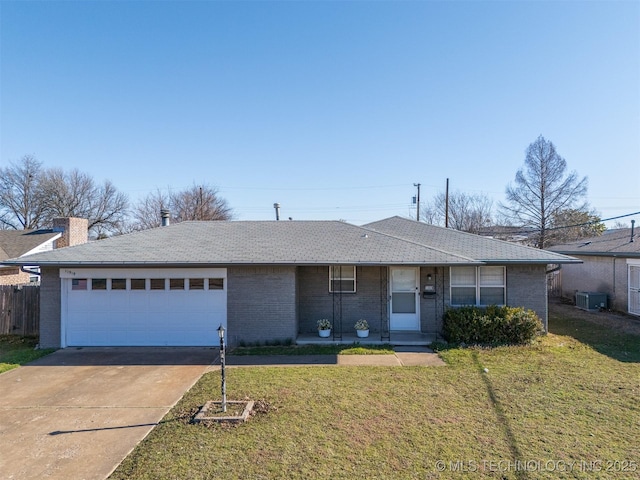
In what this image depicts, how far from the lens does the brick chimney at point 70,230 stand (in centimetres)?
2414

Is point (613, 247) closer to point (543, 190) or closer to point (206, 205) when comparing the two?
point (543, 190)

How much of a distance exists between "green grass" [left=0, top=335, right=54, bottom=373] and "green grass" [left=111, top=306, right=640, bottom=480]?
5.26 metres

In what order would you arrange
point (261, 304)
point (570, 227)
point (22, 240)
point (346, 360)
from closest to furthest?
point (346, 360) < point (261, 304) < point (22, 240) < point (570, 227)

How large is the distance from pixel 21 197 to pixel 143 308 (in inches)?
1472

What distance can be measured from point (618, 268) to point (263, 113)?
16.8 metres

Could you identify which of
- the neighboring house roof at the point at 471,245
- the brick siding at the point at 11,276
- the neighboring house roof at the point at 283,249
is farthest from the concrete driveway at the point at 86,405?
the brick siding at the point at 11,276

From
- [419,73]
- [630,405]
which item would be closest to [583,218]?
[419,73]

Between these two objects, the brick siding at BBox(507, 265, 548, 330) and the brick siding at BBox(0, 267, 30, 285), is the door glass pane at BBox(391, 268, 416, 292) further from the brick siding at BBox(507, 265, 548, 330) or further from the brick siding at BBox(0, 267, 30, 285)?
the brick siding at BBox(0, 267, 30, 285)

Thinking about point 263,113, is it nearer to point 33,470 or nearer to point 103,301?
point 103,301

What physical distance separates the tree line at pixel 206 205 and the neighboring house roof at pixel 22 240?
1165cm

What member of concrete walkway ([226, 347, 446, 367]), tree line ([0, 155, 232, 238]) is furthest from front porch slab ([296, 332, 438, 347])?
tree line ([0, 155, 232, 238])

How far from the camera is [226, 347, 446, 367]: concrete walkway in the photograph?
8508 mm

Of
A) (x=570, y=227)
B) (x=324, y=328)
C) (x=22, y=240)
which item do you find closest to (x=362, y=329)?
(x=324, y=328)

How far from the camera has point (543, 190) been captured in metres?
28.1
